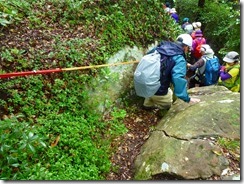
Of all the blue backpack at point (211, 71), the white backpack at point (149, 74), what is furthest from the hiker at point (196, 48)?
the white backpack at point (149, 74)

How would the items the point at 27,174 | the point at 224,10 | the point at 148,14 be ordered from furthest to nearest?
the point at 224,10
the point at 148,14
the point at 27,174

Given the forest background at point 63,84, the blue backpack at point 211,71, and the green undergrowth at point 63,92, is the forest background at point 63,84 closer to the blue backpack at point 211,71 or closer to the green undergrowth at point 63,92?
the green undergrowth at point 63,92

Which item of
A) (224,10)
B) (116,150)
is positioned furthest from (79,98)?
(224,10)

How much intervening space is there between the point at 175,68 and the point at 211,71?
2.03 metres

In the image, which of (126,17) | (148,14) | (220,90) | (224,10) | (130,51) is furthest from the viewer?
(224,10)

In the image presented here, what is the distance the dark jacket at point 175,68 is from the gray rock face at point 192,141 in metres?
0.39

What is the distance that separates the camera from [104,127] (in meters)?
5.20

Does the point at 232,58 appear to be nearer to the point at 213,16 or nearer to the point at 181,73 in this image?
the point at 181,73

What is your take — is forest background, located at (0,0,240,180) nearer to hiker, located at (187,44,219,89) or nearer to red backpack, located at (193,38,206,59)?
red backpack, located at (193,38,206,59)

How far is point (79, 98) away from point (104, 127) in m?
0.67

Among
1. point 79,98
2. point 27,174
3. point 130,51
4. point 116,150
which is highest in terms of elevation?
point 130,51

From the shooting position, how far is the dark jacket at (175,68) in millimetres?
5074

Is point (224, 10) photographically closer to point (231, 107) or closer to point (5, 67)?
point (231, 107)

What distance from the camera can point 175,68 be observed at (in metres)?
5.12
